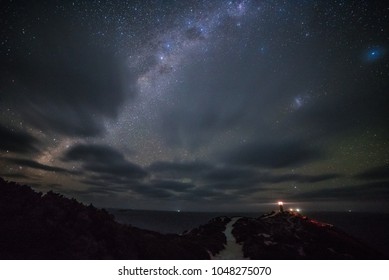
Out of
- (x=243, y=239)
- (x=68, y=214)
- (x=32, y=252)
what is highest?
(x=68, y=214)

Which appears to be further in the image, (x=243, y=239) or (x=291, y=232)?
(x=291, y=232)

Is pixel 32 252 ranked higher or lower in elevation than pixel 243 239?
higher

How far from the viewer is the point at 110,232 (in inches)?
480

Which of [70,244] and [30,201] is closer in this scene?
[70,244]
